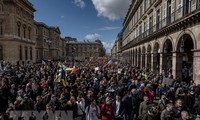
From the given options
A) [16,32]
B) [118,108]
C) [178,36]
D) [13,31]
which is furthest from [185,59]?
[16,32]

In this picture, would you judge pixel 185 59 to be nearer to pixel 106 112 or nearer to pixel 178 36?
pixel 178 36

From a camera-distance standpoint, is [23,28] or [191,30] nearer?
[191,30]

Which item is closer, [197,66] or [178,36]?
[197,66]

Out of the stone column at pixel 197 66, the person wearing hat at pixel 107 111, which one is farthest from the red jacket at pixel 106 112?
A: the stone column at pixel 197 66

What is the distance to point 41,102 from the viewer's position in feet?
24.9

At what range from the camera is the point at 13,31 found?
34.3 meters

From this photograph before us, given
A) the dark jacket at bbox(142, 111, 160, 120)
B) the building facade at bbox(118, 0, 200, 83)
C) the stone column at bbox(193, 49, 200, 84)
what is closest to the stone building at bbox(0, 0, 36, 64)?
the building facade at bbox(118, 0, 200, 83)

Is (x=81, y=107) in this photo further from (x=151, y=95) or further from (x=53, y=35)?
(x=53, y=35)

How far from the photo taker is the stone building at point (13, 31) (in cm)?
3359

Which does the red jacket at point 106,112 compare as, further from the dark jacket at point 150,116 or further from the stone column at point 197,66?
the stone column at point 197,66

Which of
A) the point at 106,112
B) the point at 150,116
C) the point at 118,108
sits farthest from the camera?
the point at 118,108

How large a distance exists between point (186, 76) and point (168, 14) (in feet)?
20.0

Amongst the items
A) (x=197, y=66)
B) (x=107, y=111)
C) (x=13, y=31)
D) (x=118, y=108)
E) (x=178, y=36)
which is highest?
(x=13, y=31)

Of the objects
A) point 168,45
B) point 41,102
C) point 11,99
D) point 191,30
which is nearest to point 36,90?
point 11,99
